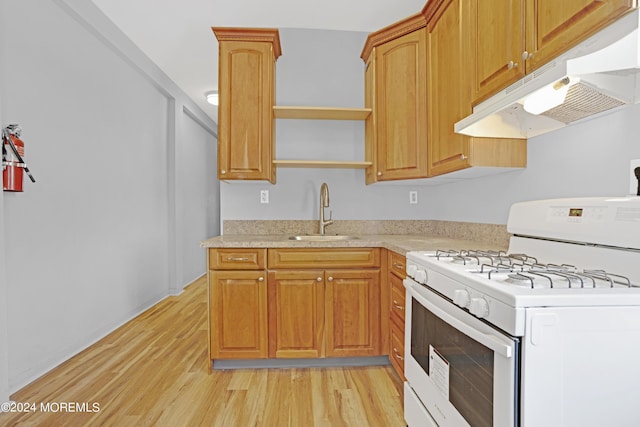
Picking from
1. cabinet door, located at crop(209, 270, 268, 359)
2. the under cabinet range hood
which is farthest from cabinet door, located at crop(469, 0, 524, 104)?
cabinet door, located at crop(209, 270, 268, 359)

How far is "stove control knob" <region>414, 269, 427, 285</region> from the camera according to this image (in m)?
1.47

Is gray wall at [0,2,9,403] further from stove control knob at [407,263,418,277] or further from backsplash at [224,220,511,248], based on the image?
stove control knob at [407,263,418,277]

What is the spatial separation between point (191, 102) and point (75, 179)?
2.67 metres

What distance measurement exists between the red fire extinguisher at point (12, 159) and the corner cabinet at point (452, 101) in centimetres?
242

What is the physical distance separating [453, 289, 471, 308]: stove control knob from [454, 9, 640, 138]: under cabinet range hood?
0.68 meters

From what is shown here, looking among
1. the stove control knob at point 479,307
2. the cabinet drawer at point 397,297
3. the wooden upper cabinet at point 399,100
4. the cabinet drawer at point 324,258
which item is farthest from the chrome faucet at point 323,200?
the stove control knob at point 479,307

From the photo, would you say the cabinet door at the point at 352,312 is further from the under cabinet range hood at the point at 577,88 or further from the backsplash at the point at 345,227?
the under cabinet range hood at the point at 577,88

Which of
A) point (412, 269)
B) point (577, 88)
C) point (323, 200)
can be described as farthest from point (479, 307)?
point (323, 200)

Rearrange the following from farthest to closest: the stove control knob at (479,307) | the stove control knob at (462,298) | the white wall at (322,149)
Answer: the white wall at (322,149) → the stove control knob at (462,298) → the stove control knob at (479,307)

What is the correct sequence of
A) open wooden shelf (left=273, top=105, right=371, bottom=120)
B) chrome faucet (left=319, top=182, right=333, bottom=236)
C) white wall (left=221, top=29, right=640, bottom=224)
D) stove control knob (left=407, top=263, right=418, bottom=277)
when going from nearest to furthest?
stove control knob (left=407, top=263, right=418, bottom=277) → open wooden shelf (left=273, top=105, right=371, bottom=120) → chrome faucet (left=319, top=182, right=333, bottom=236) → white wall (left=221, top=29, right=640, bottom=224)

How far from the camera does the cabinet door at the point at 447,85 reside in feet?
6.31

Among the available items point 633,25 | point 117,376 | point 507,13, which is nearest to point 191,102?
point 117,376

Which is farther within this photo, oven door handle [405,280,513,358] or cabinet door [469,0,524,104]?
cabinet door [469,0,524,104]

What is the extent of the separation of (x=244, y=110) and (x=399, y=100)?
111 cm
